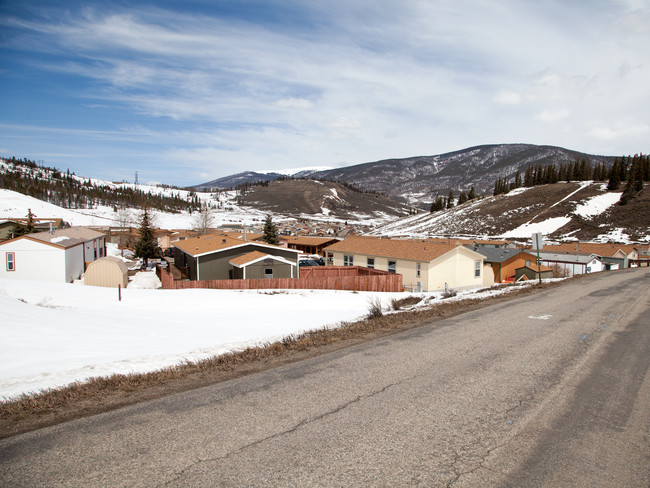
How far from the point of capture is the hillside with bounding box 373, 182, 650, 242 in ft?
303

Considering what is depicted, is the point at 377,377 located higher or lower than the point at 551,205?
lower

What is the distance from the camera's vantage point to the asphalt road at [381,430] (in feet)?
12.8

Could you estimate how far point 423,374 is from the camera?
677cm

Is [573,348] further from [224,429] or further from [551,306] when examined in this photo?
[224,429]

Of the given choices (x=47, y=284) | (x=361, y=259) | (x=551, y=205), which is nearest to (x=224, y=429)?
(x=47, y=284)

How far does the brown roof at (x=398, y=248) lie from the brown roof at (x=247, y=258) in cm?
1211

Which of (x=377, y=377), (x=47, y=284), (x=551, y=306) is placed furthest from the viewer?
(x=47, y=284)

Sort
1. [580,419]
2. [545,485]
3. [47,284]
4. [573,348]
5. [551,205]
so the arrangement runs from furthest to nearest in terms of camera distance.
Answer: [551,205], [47,284], [573,348], [580,419], [545,485]

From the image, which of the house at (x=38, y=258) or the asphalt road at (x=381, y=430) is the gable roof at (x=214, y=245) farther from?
the asphalt road at (x=381, y=430)

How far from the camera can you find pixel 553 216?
108750mm

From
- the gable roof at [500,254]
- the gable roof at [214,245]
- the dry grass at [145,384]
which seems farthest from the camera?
the gable roof at [500,254]

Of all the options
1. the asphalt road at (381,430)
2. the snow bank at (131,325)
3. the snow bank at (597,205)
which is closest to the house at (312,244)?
the snow bank at (131,325)

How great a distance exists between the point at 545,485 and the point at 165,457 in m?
3.98

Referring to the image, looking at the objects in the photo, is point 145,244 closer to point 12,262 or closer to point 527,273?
point 12,262
